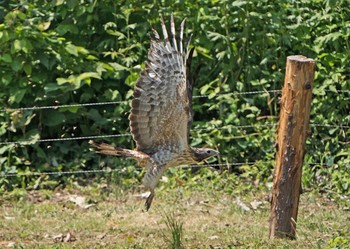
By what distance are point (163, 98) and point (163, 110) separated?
111 mm

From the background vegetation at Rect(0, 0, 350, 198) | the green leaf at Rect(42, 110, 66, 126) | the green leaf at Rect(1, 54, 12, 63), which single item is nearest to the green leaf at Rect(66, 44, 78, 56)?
the background vegetation at Rect(0, 0, 350, 198)

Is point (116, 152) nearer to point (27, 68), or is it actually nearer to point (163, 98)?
point (163, 98)

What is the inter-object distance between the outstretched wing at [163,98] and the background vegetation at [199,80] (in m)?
1.97

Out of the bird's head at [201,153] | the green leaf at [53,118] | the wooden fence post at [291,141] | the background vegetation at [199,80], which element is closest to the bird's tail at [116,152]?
the bird's head at [201,153]

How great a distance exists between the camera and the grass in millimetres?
7965

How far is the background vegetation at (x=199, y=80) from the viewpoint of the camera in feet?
33.5

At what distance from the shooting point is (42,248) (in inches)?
306

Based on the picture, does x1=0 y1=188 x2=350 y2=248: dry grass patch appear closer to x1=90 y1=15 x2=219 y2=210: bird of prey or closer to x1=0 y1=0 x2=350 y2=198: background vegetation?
x1=0 y1=0 x2=350 y2=198: background vegetation

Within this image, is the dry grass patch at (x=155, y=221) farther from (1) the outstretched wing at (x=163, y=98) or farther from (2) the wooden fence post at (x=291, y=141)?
(1) the outstretched wing at (x=163, y=98)

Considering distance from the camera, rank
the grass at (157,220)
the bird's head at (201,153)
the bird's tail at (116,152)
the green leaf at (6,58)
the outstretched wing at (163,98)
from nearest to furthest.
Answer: the outstretched wing at (163,98)
the grass at (157,220)
the bird's tail at (116,152)
the bird's head at (201,153)
the green leaf at (6,58)

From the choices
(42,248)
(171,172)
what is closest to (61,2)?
(171,172)

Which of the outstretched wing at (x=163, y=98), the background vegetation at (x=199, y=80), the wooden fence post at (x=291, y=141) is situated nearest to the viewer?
the wooden fence post at (x=291, y=141)

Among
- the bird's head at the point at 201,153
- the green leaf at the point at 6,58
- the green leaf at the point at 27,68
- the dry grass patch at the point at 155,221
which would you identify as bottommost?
the dry grass patch at the point at 155,221

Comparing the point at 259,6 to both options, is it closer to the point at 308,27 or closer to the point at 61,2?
the point at 308,27
